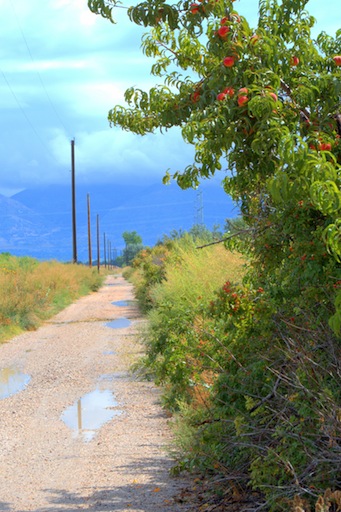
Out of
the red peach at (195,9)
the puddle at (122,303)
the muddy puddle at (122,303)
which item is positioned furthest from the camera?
the puddle at (122,303)

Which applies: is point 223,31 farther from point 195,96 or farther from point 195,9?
point 195,96

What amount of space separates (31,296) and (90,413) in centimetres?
1630

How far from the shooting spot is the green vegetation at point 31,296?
76.5ft

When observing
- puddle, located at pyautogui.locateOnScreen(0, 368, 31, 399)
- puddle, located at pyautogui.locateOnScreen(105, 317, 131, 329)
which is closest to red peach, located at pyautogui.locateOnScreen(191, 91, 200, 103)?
puddle, located at pyautogui.locateOnScreen(0, 368, 31, 399)

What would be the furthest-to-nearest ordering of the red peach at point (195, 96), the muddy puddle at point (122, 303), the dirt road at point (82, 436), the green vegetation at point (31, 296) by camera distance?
the muddy puddle at point (122, 303) < the green vegetation at point (31, 296) < the dirt road at point (82, 436) < the red peach at point (195, 96)

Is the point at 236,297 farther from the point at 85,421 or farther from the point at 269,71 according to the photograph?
the point at 85,421

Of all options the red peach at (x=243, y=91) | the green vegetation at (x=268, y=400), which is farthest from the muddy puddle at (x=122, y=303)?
the red peach at (x=243, y=91)

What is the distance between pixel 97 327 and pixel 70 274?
19.6 meters

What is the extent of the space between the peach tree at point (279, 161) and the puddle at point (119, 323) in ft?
56.0

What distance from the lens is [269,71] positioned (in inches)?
190

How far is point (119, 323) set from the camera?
24.5m

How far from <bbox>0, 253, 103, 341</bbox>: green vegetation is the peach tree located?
15.2 metres

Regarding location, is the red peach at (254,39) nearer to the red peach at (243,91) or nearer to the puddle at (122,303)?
the red peach at (243,91)

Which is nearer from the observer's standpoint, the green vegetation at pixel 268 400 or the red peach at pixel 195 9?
the green vegetation at pixel 268 400
